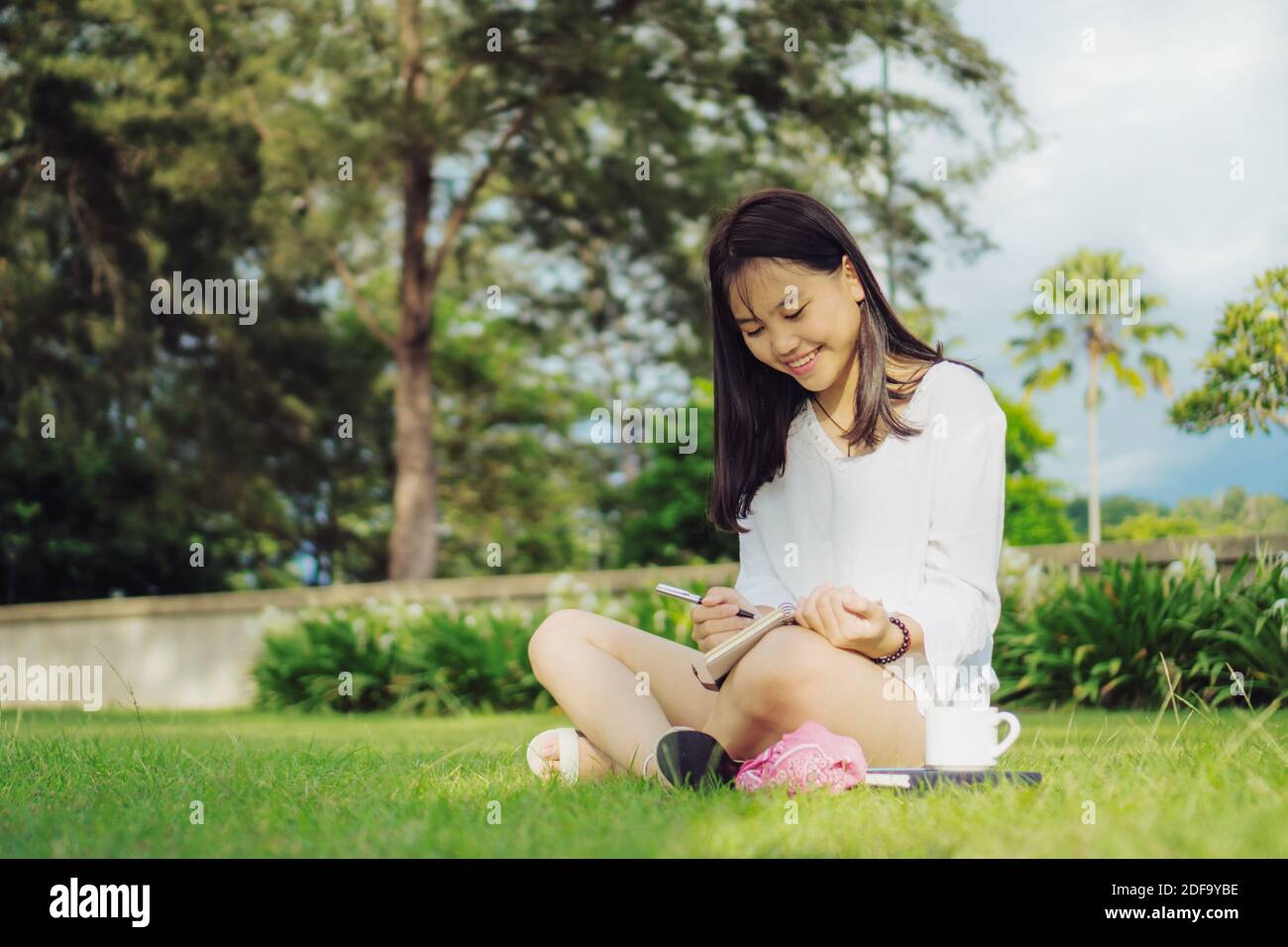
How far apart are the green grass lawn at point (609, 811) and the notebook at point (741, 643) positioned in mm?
299

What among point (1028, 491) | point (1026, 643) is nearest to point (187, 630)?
point (1026, 643)

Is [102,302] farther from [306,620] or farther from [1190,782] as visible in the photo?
[1190,782]

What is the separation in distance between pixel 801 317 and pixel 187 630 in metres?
12.5

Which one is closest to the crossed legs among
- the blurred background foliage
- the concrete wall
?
the concrete wall

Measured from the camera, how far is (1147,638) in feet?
23.6

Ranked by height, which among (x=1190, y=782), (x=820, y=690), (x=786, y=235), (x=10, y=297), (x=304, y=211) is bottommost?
(x=1190, y=782)

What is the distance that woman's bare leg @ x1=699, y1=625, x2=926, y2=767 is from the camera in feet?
9.18

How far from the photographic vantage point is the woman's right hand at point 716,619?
3127mm

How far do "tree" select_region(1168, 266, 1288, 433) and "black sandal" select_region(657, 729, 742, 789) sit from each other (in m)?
5.25

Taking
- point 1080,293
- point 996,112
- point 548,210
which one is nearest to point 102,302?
point 548,210

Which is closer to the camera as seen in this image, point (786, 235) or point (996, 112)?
point (786, 235)

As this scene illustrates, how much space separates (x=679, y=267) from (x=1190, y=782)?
1276cm

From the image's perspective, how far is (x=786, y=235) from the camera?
3176 millimetres

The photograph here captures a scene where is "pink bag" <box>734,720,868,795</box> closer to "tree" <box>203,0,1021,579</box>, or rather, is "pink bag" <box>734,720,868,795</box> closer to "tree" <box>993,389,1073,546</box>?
"tree" <box>203,0,1021,579</box>
